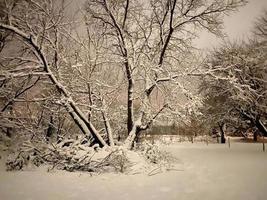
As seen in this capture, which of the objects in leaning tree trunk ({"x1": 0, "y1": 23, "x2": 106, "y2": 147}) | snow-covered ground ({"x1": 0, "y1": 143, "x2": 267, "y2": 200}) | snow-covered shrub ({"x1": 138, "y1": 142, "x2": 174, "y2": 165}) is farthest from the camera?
snow-covered shrub ({"x1": 138, "y1": 142, "x2": 174, "y2": 165})

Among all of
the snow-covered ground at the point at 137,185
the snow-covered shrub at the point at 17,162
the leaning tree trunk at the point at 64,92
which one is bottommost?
the snow-covered ground at the point at 137,185

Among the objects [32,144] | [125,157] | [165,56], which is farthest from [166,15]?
[32,144]

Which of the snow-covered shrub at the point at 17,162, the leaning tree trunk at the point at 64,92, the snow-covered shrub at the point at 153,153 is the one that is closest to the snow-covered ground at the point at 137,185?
the snow-covered shrub at the point at 17,162

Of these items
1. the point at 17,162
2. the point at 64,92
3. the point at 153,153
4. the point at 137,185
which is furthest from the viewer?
the point at 153,153

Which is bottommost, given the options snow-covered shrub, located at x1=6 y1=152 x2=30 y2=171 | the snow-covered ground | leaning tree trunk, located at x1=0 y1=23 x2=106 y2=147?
the snow-covered ground

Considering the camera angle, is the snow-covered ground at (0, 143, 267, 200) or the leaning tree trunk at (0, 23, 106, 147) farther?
the leaning tree trunk at (0, 23, 106, 147)

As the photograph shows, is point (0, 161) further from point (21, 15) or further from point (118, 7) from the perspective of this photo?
point (118, 7)

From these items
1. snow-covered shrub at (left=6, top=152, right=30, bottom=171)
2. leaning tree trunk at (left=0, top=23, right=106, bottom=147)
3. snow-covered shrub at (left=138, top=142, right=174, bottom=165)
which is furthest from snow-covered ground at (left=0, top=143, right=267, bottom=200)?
leaning tree trunk at (left=0, top=23, right=106, bottom=147)

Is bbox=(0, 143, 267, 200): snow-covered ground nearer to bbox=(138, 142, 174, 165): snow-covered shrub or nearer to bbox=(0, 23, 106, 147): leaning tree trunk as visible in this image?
bbox=(138, 142, 174, 165): snow-covered shrub

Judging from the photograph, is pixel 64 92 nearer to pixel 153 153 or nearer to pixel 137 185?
pixel 153 153

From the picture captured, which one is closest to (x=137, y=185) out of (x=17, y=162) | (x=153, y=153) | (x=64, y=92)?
(x=153, y=153)

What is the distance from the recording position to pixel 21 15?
34.4 ft

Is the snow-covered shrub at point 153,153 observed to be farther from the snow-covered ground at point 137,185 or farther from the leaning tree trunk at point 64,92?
the snow-covered ground at point 137,185

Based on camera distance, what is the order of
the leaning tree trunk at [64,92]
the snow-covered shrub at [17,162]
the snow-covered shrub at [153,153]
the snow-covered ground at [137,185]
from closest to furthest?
the snow-covered ground at [137,185]
the snow-covered shrub at [17,162]
the leaning tree trunk at [64,92]
the snow-covered shrub at [153,153]
